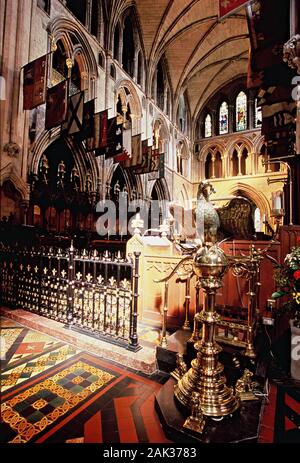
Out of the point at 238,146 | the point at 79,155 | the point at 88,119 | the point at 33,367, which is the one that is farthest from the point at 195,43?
the point at 33,367

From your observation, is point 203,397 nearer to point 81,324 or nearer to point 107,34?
point 81,324

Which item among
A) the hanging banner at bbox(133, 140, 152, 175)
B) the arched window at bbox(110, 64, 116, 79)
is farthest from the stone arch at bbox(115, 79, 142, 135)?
the hanging banner at bbox(133, 140, 152, 175)

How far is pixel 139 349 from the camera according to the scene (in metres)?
3.02

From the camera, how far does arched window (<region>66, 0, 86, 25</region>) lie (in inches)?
363

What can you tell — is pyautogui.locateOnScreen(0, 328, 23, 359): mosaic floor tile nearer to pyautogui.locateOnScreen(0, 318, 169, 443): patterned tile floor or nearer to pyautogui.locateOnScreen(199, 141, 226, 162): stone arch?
pyautogui.locateOnScreen(0, 318, 169, 443): patterned tile floor

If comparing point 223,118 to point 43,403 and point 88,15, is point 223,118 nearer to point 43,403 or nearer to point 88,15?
point 88,15

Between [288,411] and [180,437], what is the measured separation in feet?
3.74

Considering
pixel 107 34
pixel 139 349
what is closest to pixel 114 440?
pixel 139 349

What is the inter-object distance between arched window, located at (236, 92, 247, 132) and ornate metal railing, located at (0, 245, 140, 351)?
1838 centimetres

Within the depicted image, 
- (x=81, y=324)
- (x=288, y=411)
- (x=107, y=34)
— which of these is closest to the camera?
(x=288, y=411)

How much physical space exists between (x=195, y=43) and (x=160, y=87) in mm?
3271

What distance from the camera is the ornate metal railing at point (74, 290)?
3217 millimetres
